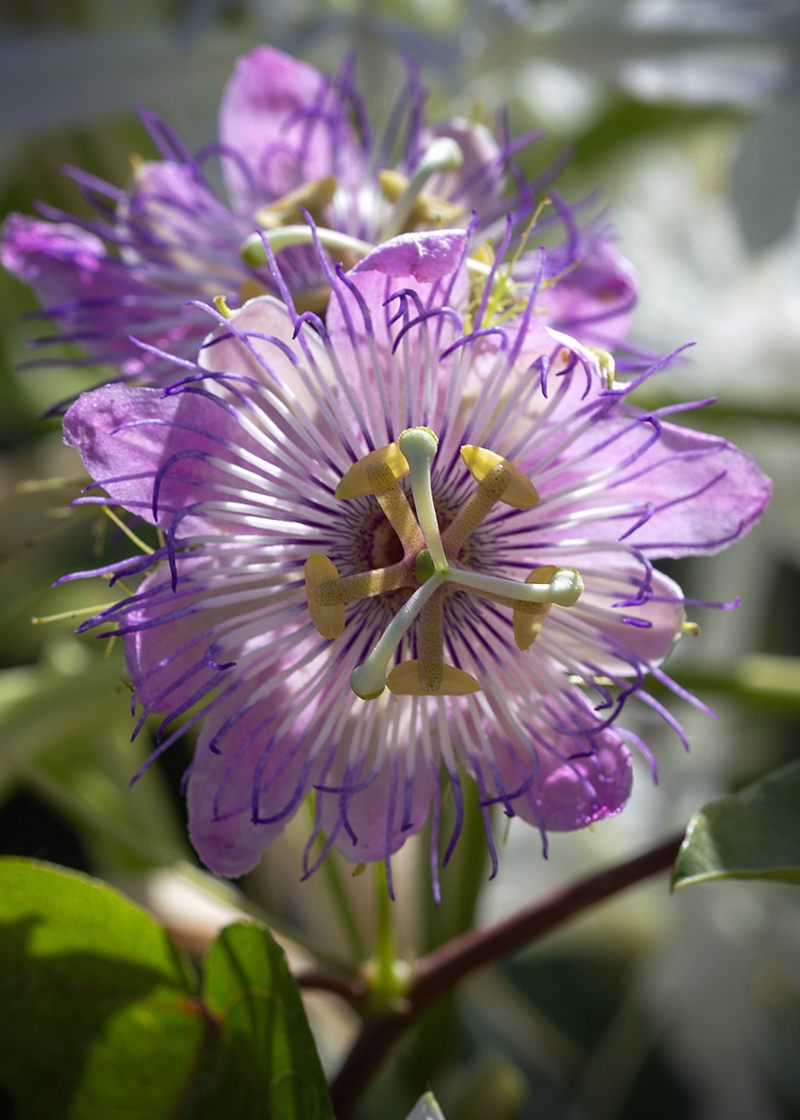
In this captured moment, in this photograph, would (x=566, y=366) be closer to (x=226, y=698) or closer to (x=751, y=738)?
(x=226, y=698)

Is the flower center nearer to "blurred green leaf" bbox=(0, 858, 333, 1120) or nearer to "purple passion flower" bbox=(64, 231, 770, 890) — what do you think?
"purple passion flower" bbox=(64, 231, 770, 890)

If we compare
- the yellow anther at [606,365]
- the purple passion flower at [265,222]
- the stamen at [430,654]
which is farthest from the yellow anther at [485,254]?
the stamen at [430,654]

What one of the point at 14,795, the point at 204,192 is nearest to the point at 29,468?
the point at 14,795

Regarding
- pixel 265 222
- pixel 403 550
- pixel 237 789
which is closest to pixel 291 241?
pixel 265 222

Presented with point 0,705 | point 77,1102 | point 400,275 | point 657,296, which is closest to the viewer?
point 400,275

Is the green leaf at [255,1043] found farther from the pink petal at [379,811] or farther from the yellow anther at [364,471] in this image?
the yellow anther at [364,471]

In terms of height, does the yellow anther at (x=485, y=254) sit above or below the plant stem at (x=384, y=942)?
above
